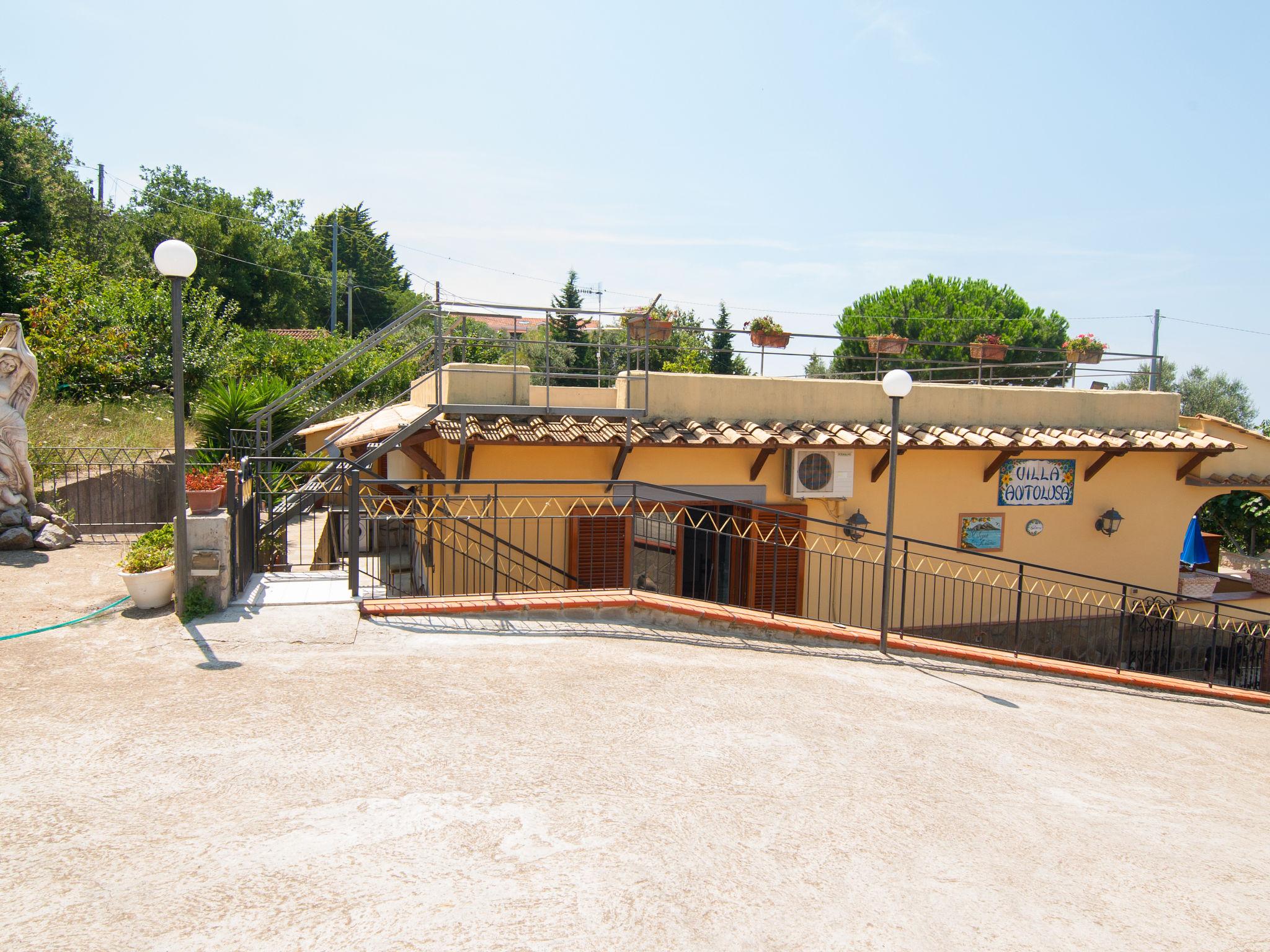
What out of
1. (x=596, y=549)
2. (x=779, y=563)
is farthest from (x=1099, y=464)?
(x=596, y=549)

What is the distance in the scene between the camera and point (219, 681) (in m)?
5.04

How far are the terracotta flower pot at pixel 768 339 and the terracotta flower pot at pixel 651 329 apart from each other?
2.17 metres

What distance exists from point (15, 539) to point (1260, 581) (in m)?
20.4

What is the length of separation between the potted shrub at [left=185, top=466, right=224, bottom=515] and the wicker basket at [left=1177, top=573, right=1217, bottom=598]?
1475 cm

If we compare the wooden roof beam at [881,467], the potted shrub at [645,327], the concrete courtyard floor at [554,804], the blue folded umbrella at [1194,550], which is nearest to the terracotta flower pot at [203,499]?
the concrete courtyard floor at [554,804]

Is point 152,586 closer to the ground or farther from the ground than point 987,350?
closer to the ground

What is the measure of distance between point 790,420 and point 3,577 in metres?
9.12

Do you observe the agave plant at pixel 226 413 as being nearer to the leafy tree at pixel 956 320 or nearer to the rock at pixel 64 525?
the rock at pixel 64 525

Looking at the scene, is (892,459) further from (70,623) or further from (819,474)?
(70,623)

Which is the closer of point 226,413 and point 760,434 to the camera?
point 760,434

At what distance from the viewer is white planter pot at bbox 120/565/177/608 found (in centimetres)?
624

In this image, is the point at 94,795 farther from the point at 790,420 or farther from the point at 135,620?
the point at 790,420

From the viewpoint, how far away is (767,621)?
308 inches

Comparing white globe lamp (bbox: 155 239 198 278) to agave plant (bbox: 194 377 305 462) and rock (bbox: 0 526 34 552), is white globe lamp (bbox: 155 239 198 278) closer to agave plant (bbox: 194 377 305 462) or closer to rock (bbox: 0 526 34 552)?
rock (bbox: 0 526 34 552)
